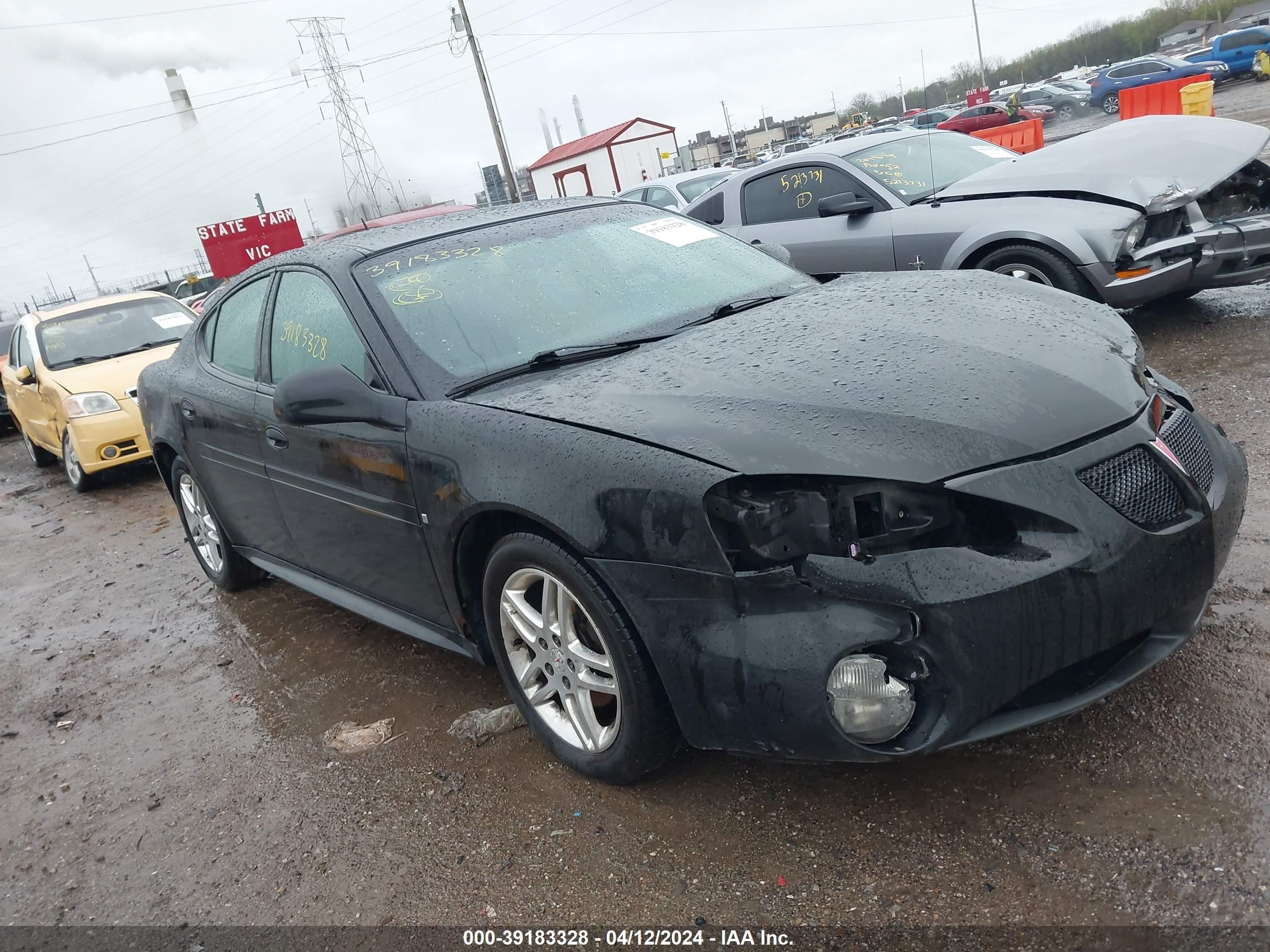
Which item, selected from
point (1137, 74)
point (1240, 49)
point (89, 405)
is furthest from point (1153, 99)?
point (1137, 74)

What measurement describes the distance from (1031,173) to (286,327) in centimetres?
472

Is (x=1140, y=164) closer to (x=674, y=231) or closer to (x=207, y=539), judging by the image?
(x=674, y=231)

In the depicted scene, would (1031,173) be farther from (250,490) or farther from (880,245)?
(250,490)

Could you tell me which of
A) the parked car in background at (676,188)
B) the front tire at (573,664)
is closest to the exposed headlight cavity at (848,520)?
the front tire at (573,664)

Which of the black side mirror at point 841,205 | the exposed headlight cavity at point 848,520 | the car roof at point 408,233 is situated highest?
the car roof at point 408,233

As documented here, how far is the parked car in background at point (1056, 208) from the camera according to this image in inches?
211

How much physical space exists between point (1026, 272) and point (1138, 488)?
13.2ft

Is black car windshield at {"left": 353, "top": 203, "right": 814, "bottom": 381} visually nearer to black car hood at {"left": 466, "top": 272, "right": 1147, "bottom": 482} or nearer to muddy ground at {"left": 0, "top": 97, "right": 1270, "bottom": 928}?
black car hood at {"left": 466, "top": 272, "right": 1147, "bottom": 482}

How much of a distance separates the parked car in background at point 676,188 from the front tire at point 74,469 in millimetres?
6910

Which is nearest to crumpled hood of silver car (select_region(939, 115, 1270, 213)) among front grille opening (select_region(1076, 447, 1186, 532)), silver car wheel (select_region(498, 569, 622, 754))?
front grille opening (select_region(1076, 447, 1186, 532))

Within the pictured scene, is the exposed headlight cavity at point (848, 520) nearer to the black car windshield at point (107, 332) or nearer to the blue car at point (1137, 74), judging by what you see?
the black car windshield at point (107, 332)

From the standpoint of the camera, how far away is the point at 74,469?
8.21m

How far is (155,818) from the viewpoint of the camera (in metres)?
3.02

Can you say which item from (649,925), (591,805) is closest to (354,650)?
(591,805)
